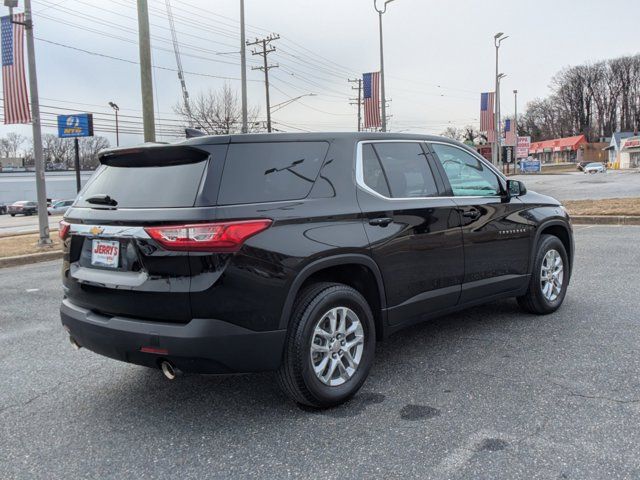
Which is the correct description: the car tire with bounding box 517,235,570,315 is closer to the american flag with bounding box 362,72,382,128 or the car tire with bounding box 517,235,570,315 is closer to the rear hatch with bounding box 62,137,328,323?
the rear hatch with bounding box 62,137,328,323

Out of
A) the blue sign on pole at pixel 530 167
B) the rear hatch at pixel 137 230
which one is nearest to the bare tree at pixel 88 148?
the blue sign on pole at pixel 530 167

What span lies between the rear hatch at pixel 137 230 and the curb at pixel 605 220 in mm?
12209

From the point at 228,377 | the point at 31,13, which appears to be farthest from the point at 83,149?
the point at 228,377

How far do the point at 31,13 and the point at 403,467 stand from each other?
14.3 m

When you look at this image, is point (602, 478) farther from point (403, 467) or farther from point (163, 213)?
point (163, 213)

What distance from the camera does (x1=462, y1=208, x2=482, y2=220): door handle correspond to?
14.2 ft

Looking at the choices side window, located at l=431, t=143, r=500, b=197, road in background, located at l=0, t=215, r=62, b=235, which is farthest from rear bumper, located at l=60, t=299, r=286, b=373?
road in background, located at l=0, t=215, r=62, b=235

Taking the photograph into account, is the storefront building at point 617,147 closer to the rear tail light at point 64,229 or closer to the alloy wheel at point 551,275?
the alloy wheel at point 551,275

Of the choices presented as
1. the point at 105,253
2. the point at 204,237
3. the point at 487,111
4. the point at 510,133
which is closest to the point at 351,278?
the point at 204,237

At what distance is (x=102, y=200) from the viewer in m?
3.45

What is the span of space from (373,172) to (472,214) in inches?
41.6

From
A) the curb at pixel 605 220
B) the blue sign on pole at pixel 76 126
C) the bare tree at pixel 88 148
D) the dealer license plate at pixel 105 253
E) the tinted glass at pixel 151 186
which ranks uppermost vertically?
the bare tree at pixel 88 148

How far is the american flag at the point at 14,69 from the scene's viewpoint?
13148mm

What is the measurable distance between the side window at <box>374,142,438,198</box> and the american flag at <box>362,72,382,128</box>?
80.8 ft
